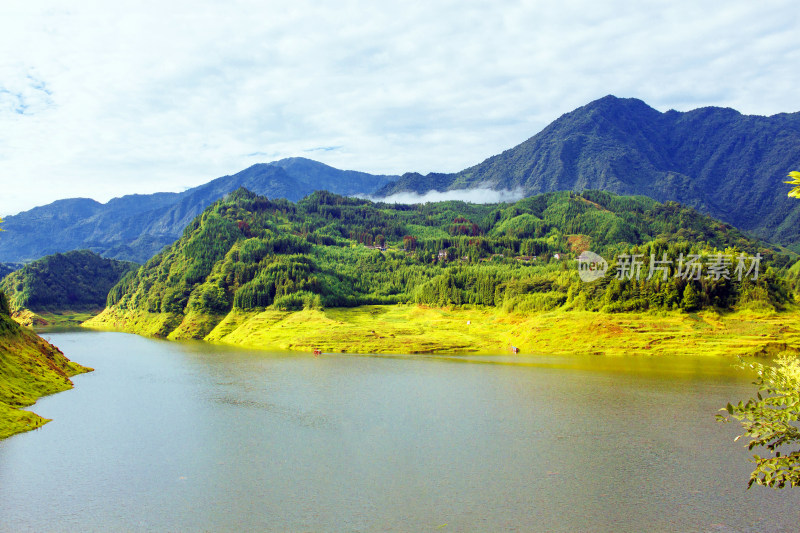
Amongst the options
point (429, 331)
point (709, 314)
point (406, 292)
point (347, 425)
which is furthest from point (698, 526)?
point (406, 292)

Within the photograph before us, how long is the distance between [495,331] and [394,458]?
288ft

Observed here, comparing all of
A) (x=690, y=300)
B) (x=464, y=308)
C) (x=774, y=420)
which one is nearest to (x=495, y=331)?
(x=464, y=308)

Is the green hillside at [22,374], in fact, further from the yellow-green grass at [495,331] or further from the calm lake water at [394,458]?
the yellow-green grass at [495,331]

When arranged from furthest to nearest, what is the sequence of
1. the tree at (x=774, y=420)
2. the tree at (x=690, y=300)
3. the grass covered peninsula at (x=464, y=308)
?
the tree at (x=690, y=300) → the grass covered peninsula at (x=464, y=308) → the tree at (x=774, y=420)

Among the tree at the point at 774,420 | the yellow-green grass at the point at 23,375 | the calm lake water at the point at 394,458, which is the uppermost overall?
the tree at the point at 774,420

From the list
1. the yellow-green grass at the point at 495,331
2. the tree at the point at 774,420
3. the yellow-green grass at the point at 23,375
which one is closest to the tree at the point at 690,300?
the yellow-green grass at the point at 495,331

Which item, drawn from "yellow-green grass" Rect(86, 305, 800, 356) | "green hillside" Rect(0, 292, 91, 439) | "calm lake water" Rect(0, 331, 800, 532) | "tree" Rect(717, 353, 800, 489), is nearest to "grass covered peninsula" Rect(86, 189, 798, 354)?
"yellow-green grass" Rect(86, 305, 800, 356)

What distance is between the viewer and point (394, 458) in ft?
148

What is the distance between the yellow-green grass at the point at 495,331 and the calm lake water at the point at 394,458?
24344mm

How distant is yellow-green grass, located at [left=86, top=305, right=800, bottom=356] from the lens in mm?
103250

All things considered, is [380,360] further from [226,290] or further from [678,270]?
[226,290]

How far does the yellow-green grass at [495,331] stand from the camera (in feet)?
339

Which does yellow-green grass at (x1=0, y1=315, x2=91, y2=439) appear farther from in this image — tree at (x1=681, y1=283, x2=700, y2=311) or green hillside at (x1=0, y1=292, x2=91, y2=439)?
tree at (x1=681, y1=283, x2=700, y2=311)

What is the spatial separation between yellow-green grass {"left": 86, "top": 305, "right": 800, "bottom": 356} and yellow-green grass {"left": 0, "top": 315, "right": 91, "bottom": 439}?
5434 centimetres
